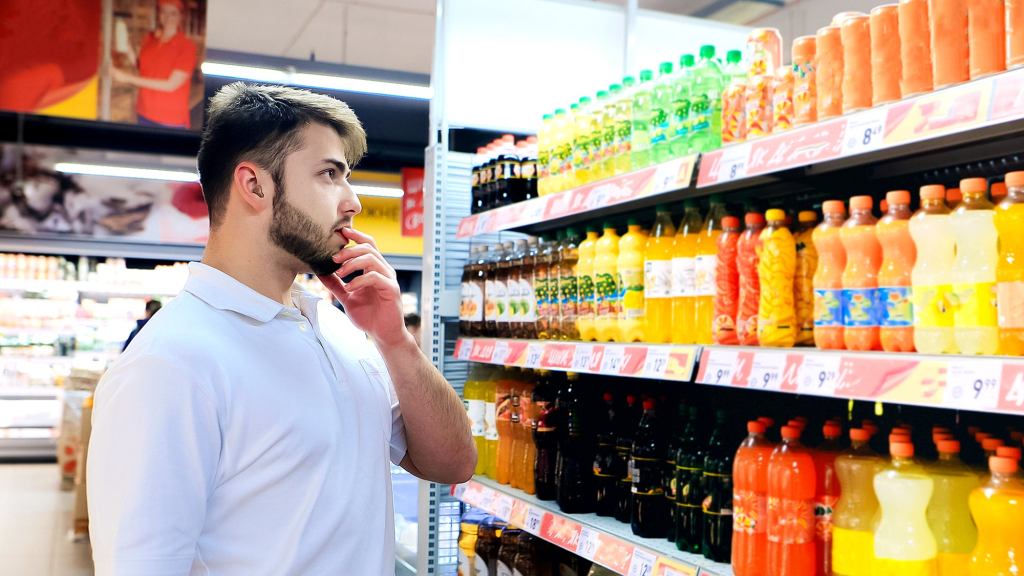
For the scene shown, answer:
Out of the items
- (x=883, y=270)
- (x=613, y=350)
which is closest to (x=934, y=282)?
(x=883, y=270)

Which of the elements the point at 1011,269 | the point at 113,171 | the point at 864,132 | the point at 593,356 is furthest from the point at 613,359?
the point at 113,171

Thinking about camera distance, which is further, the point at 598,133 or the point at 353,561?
the point at 598,133

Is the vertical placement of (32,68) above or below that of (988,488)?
above

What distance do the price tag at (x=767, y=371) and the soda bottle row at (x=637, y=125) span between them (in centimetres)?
72

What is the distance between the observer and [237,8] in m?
7.93

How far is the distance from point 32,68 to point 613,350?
5.85 meters

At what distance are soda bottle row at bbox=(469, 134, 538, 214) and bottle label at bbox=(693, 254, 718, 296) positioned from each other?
4.23ft

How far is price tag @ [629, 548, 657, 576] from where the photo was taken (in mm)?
2332

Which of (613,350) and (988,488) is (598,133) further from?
(988,488)

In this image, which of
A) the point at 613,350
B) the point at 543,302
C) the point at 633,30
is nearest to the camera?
the point at 613,350

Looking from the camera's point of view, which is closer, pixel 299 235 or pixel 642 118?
pixel 299 235

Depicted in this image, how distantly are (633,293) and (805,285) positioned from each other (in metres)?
0.64

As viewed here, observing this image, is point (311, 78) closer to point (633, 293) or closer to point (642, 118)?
point (642, 118)

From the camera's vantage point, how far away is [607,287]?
2.87m
